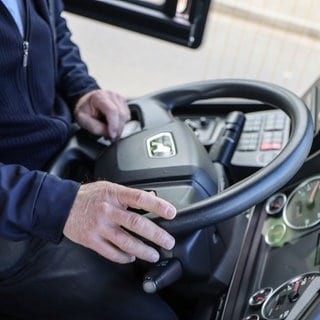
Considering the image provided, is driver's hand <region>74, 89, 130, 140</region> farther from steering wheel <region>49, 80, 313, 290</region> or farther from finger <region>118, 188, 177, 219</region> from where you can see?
finger <region>118, 188, 177, 219</region>

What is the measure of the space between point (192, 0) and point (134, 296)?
0.74m

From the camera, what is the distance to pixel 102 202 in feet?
2.15

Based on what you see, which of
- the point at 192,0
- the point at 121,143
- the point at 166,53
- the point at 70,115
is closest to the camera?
the point at 121,143

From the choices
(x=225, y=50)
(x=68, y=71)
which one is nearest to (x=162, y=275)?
(x=68, y=71)

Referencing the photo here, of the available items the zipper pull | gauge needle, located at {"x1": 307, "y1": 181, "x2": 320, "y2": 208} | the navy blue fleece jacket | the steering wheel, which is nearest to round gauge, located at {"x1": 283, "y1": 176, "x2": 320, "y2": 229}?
gauge needle, located at {"x1": 307, "y1": 181, "x2": 320, "y2": 208}

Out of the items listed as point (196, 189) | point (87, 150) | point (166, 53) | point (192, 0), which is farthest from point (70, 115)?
point (166, 53)

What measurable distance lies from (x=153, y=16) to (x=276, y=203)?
2.01 ft

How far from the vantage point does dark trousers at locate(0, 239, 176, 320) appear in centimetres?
77

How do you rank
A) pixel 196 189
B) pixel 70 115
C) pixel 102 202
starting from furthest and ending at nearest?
pixel 70 115
pixel 196 189
pixel 102 202

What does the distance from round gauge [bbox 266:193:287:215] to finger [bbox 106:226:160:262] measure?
30 centimetres

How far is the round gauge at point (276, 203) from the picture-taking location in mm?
890

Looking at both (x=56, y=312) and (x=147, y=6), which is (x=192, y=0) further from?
(x=56, y=312)

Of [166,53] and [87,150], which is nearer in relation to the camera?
[87,150]

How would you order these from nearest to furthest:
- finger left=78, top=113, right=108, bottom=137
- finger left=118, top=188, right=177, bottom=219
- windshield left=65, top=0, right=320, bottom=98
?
finger left=118, top=188, right=177, bottom=219 < finger left=78, top=113, right=108, bottom=137 < windshield left=65, top=0, right=320, bottom=98
